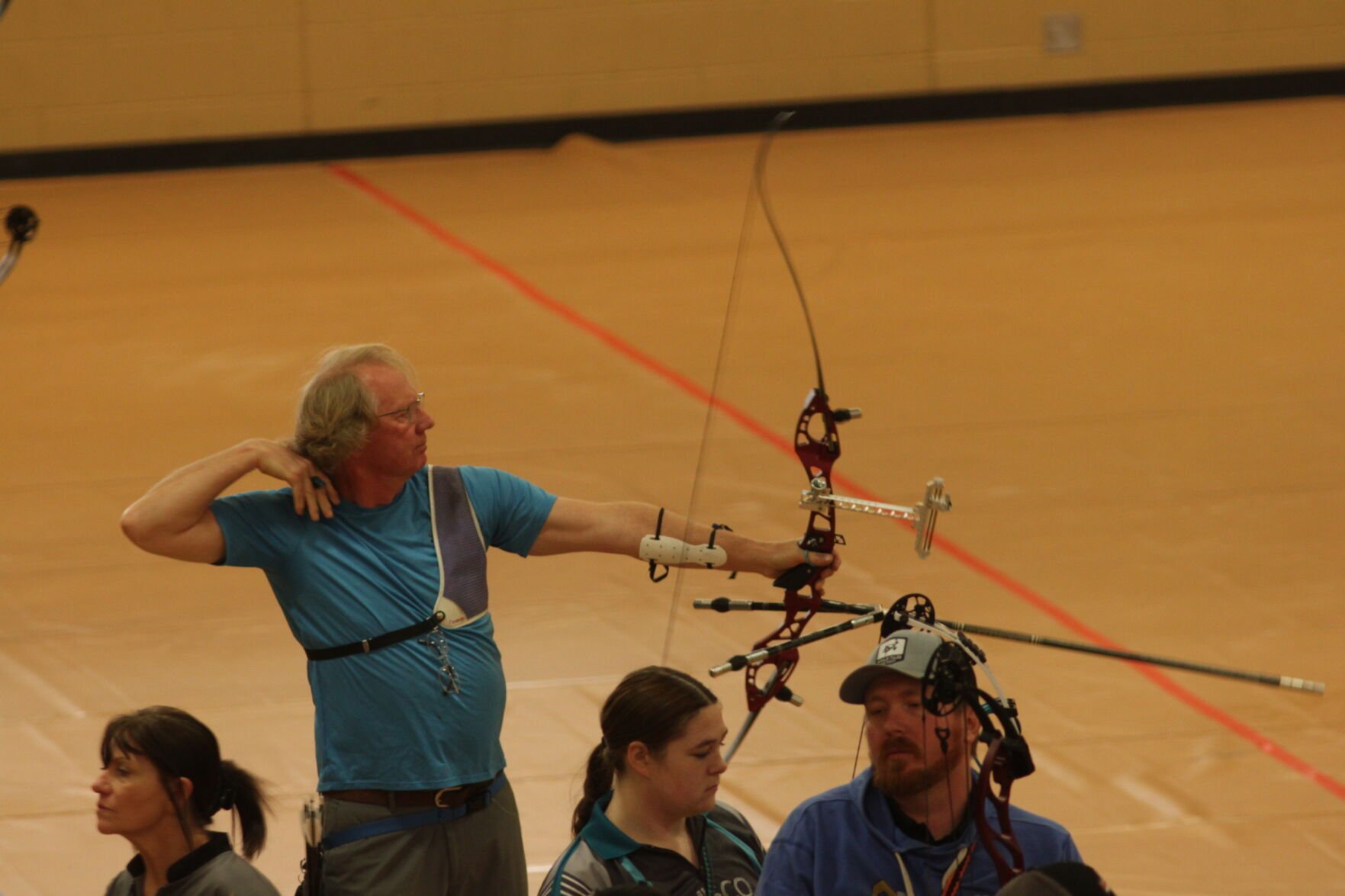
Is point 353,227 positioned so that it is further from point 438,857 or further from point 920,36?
point 438,857

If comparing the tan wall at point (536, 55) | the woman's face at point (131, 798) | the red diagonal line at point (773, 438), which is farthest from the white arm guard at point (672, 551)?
the tan wall at point (536, 55)

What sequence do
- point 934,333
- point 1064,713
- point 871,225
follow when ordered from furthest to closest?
1. point 871,225
2. point 934,333
3. point 1064,713

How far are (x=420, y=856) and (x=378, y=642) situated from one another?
14.4 inches

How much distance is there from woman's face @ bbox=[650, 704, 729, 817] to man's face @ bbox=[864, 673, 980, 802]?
0.30m

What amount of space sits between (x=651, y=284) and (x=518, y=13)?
331cm

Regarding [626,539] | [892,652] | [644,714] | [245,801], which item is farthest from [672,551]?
[245,801]

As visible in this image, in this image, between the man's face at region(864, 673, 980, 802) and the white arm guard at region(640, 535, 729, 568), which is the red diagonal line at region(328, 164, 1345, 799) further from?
the man's face at region(864, 673, 980, 802)

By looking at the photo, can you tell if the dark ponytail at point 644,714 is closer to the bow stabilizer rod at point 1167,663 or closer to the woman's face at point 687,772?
the woman's face at point 687,772

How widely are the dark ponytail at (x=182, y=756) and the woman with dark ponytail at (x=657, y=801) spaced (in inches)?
23.7

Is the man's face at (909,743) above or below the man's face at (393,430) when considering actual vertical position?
below

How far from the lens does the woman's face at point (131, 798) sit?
9.04ft

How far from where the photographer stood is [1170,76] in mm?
11461

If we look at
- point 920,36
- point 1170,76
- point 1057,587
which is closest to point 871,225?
point 920,36

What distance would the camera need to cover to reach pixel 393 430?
2.82 metres
